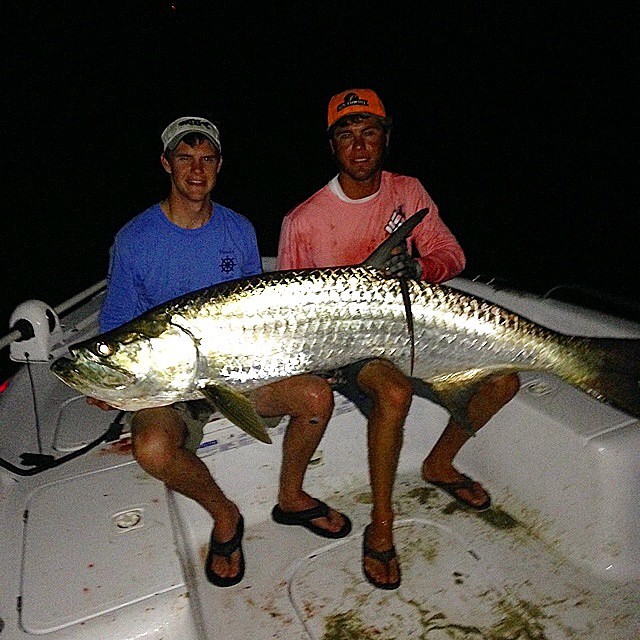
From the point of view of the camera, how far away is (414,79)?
56.5 metres

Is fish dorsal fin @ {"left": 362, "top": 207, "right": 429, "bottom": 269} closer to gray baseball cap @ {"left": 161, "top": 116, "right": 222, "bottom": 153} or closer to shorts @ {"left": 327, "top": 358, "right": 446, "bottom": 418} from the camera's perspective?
shorts @ {"left": 327, "top": 358, "right": 446, "bottom": 418}

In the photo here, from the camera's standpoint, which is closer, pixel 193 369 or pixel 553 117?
pixel 193 369

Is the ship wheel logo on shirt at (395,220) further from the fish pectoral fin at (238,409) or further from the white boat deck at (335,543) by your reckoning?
→ the fish pectoral fin at (238,409)

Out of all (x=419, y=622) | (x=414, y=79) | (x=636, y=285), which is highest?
(x=414, y=79)

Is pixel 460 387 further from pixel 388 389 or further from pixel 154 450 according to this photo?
pixel 154 450

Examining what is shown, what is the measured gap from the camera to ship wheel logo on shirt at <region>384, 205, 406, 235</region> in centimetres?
294

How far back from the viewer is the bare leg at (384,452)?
89.0 inches

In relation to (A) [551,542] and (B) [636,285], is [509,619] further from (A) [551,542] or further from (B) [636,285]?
(B) [636,285]

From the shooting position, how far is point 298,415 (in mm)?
2350

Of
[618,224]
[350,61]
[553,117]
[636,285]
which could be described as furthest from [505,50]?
[636,285]

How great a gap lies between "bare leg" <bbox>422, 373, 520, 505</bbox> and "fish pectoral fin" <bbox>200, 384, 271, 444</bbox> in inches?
40.1

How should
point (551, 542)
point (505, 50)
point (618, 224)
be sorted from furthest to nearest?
point (505, 50) < point (618, 224) < point (551, 542)

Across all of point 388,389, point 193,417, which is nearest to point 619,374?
point 388,389

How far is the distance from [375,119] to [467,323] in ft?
4.04
